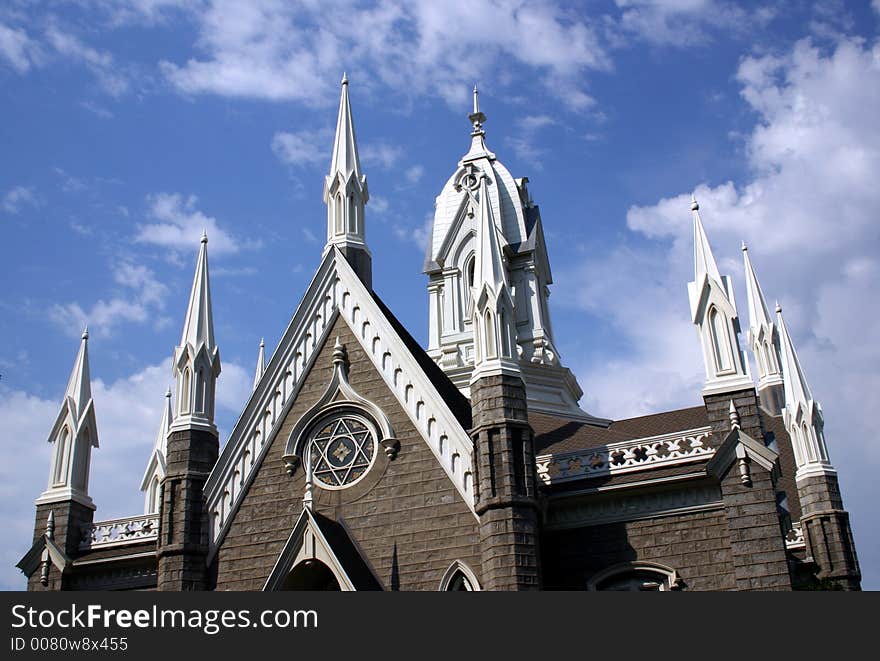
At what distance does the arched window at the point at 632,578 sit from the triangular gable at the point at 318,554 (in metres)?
4.55

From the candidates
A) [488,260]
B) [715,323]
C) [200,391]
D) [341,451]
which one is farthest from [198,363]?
[715,323]

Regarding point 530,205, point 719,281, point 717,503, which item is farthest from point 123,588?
point 530,205

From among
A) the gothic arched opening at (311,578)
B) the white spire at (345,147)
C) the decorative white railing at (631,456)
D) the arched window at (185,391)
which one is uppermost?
the white spire at (345,147)

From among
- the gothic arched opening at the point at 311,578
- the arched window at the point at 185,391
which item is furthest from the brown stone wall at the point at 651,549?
the arched window at the point at 185,391

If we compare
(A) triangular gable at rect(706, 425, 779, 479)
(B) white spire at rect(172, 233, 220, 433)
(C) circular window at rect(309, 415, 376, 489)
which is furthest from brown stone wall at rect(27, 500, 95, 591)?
(A) triangular gable at rect(706, 425, 779, 479)

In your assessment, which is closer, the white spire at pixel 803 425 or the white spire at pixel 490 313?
the white spire at pixel 490 313

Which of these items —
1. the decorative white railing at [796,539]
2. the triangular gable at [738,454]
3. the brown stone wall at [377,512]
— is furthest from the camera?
the decorative white railing at [796,539]

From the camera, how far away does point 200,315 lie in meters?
25.3

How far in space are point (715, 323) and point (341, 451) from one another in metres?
8.57

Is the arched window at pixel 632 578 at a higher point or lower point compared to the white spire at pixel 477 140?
lower

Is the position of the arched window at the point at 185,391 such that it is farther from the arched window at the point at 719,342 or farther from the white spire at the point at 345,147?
the arched window at the point at 719,342

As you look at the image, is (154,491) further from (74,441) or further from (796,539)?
(796,539)

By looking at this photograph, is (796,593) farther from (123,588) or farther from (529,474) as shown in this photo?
(123,588)

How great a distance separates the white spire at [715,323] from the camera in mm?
21656
